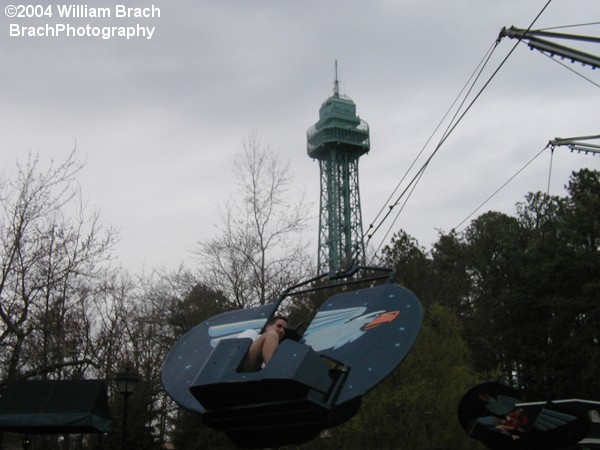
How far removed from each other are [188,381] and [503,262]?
41.7 metres

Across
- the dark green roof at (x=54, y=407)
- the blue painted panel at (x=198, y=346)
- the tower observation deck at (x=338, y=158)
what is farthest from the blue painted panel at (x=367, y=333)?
the tower observation deck at (x=338, y=158)

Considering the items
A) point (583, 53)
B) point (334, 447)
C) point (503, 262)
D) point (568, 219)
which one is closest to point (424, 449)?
point (334, 447)

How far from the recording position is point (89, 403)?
17172 mm

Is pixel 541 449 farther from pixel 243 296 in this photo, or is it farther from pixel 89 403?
pixel 243 296

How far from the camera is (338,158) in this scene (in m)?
69.2

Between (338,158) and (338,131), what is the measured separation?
9.04 ft

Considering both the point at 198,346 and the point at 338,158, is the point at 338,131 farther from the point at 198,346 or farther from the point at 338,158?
the point at 198,346

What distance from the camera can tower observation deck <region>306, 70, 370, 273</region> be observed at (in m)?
64.9

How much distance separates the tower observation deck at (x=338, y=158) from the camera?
213ft

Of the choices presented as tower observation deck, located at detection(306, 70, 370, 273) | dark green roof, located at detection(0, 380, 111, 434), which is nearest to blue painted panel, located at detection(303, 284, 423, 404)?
dark green roof, located at detection(0, 380, 111, 434)

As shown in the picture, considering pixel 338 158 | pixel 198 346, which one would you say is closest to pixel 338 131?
pixel 338 158

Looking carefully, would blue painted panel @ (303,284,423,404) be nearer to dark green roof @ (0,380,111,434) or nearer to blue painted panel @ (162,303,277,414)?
blue painted panel @ (162,303,277,414)

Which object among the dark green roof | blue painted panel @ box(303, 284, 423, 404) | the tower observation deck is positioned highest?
the tower observation deck

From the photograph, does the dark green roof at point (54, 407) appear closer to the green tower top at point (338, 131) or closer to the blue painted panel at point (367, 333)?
the blue painted panel at point (367, 333)
